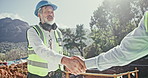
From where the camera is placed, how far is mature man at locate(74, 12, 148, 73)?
2.01m

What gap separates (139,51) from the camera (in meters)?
2.12

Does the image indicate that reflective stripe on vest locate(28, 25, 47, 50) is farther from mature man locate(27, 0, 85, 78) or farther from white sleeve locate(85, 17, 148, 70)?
white sleeve locate(85, 17, 148, 70)

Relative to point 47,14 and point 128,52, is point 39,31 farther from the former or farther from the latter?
point 128,52

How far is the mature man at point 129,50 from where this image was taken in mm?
2009

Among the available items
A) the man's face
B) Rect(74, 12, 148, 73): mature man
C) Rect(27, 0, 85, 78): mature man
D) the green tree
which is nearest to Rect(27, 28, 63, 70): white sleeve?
Rect(27, 0, 85, 78): mature man

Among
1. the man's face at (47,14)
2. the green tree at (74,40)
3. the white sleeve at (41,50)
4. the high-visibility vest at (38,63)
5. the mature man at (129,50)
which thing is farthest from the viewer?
the green tree at (74,40)

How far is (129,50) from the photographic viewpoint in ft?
7.27

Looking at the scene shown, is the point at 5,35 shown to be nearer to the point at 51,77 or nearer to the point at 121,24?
the point at 121,24

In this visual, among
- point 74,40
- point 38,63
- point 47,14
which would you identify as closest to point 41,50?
point 38,63

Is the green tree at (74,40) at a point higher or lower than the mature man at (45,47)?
lower

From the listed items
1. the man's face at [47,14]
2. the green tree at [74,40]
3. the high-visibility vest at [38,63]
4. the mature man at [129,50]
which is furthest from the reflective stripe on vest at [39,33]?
the green tree at [74,40]

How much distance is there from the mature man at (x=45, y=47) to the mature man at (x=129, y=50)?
1.05 feet

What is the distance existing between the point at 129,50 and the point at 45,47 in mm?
1188

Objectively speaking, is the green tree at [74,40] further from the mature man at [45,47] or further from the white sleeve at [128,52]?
the white sleeve at [128,52]
